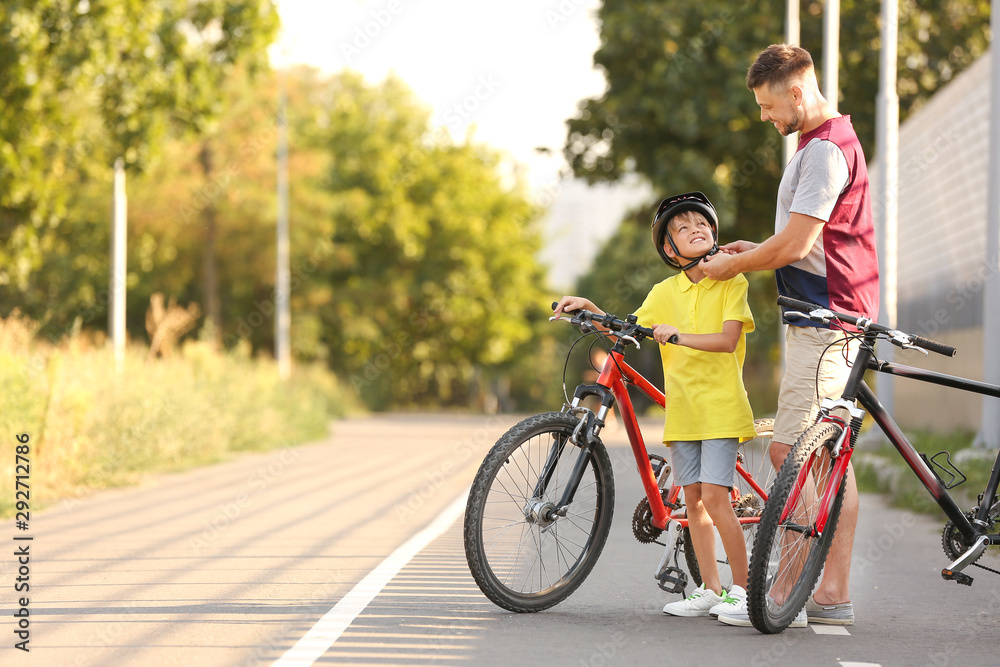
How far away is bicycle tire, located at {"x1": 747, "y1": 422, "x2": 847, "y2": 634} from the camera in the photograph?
493 centimetres

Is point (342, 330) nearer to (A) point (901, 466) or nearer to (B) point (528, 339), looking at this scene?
(B) point (528, 339)

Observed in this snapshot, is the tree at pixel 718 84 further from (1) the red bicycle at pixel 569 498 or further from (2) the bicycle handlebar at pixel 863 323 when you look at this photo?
(2) the bicycle handlebar at pixel 863 323

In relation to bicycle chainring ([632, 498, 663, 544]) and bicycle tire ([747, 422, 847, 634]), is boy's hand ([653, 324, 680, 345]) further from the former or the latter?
bicycle chainring ([632, 498, 663, 544])

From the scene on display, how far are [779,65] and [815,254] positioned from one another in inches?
32.3

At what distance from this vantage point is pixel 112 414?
497 inches

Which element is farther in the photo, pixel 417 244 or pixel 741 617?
pixel 417 244

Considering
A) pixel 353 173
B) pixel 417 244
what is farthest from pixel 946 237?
pixel 353 173

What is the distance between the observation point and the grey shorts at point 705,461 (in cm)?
540

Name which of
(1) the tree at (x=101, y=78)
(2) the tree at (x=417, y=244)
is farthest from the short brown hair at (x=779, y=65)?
(2) the tree at (x=417, y=244)

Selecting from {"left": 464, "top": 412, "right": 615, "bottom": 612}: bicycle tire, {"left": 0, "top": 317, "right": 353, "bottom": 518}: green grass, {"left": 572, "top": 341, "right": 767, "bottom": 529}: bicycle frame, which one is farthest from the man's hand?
{"left": 0, "top": 317, "right": 353, "bottom": 518}: green grass

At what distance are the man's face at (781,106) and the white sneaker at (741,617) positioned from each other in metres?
2.04

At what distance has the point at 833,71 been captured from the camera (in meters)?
17.8

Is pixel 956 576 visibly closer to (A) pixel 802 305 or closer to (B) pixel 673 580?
(B) pixel 673 580

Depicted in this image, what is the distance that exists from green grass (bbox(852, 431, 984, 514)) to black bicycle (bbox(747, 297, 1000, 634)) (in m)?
2.85
